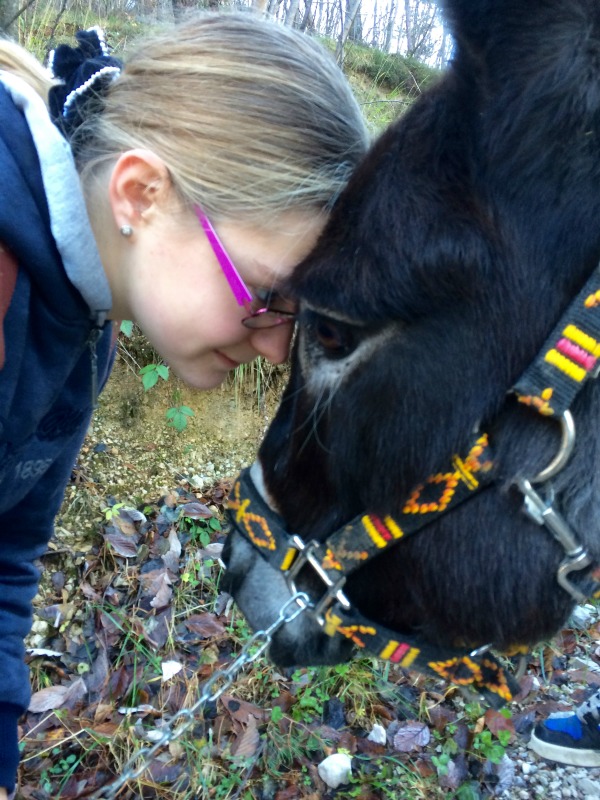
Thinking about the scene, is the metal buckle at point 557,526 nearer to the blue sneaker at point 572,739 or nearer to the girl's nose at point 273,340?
the girl's nose at point 273,340

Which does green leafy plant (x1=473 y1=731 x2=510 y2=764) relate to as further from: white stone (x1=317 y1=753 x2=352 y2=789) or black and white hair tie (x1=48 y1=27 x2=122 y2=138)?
black and white hair tie (x1=48 y1=27 x2=122 y2=138)

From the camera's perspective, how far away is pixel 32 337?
1.42 m

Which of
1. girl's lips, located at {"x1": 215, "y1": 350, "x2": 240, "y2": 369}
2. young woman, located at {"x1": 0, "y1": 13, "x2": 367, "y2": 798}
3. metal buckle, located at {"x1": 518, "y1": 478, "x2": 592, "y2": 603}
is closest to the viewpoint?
metal buckle, located at {"x1": 518, "y1": 478, "x2": 592, "y2": 603}

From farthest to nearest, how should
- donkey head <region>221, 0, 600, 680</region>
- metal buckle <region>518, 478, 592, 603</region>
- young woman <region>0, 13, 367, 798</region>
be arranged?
young woman <region>0, 13, 367, 798</region>
metal buckle <region>518, 478, 592, 603</region>
donkey head <region>221, 0, 600, 680</region>

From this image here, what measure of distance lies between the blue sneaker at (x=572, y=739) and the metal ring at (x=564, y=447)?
5.53ft

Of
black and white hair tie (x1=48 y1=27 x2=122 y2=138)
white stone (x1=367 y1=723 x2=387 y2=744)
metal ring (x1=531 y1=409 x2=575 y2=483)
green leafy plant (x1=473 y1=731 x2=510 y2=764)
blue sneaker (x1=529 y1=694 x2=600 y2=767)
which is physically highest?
black and white hair tie (x1=48 y1=27 x2=122 y2=138)

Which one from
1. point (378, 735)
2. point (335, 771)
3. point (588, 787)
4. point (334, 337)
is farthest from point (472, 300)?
point (588, 787)

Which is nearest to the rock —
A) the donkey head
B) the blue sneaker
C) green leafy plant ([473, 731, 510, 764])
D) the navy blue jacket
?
the blue sneaker

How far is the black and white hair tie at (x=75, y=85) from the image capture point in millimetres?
1388

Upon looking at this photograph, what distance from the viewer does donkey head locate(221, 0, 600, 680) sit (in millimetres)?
1069

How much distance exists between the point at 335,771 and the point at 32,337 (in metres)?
1.69

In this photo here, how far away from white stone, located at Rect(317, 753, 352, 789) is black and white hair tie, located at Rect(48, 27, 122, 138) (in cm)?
201

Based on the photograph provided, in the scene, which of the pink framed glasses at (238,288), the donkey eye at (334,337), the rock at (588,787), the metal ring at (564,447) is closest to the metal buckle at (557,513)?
the metal ring at (564,447)

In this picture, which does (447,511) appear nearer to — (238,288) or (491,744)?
(238,288)
